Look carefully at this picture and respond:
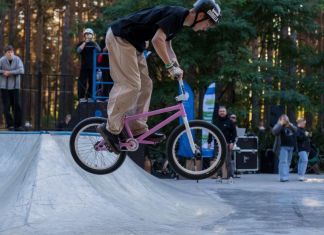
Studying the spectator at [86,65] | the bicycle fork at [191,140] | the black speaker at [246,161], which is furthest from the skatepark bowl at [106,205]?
the black speaker at [246,161]

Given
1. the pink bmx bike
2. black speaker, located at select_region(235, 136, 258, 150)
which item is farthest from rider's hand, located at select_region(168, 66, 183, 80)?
black speaker, located at select_region(235, 136, 258, 150)

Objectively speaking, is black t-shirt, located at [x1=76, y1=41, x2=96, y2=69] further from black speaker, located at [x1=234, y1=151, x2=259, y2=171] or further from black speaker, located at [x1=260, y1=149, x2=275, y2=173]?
black speaker, located at [x1=260, y1=149, x2=275, y2=173]

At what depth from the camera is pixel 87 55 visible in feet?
42.9

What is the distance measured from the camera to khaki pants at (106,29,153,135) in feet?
21.3

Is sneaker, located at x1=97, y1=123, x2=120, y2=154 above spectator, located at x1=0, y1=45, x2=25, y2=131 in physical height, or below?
below

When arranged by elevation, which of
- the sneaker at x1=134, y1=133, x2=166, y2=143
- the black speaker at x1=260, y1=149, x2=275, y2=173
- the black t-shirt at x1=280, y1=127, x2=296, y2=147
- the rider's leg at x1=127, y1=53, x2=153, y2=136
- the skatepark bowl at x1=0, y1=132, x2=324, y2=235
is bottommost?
the black speaker at x1=260, y1=149, x2=275, y2=173

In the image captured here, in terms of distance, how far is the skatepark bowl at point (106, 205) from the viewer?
848 centimetres

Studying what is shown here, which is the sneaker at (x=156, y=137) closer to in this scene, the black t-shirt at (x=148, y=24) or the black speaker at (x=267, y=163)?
the black t-shirt at (x=148, y=24)

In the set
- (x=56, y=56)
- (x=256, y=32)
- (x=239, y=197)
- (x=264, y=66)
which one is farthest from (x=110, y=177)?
(x=56, y=56)

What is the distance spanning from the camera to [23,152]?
415 inches

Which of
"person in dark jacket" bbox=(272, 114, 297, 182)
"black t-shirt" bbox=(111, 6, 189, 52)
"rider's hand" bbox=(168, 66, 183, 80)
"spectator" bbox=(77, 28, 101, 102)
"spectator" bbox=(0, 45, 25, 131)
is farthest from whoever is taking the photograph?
"person in dark jacket" bbox=(272, 114, 297, 182)

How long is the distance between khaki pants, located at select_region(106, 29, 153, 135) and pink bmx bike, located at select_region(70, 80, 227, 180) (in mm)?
110

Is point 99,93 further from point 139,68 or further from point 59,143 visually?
point 139,68

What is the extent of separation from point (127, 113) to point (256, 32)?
14903mm
